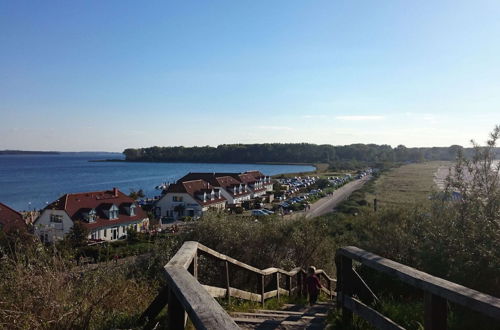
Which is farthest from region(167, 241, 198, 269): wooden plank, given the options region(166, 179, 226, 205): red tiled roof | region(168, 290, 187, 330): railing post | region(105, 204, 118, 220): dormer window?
region(166, 179, 226, 205): red tiled roof

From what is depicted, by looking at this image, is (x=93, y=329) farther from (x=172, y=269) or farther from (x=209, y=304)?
(x=209, y=304)

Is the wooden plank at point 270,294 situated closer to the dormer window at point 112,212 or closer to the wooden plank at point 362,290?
the wooden plank at point 362,290

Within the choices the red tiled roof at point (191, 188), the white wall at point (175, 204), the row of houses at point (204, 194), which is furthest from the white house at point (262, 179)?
the white wall at point (175, 204)

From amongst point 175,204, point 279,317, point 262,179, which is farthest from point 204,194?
point 279,317

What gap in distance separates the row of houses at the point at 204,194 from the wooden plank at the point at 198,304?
41.0 m

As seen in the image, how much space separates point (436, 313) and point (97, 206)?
41.9 meters

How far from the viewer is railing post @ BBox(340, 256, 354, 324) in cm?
462

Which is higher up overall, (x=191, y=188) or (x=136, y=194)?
(x=191, y=188)

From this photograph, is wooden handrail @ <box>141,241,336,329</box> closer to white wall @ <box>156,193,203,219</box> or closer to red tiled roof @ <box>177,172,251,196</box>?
white wall @ <box>156,193,203,219</box>

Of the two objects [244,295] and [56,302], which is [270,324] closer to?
[244,295]

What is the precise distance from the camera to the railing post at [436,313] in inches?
121

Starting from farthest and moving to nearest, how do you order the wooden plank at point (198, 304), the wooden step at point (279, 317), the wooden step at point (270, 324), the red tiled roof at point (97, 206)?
1. the red tiled roof at point (97, 206)
2. the wooden step at point (279, 317)
3. the wooden step at point (270, 324)
4. the wooden plank at point (198, 304)

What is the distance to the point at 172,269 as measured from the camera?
10.8 ft

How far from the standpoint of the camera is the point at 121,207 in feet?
144
